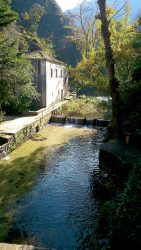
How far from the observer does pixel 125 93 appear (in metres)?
19.5

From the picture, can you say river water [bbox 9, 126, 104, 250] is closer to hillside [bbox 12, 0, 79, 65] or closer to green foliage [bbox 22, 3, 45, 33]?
hillside [bbox 12, 0, 79, 65]

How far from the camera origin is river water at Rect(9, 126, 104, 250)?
10766mm

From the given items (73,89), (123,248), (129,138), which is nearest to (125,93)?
(129,138)

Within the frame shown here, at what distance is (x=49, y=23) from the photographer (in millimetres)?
75312

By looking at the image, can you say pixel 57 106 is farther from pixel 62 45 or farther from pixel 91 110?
pixel 62 45

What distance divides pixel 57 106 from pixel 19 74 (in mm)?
14810

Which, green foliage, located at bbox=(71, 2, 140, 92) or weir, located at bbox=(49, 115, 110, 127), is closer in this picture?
green foliage, located at bbox=(71, 2, 140, 92)

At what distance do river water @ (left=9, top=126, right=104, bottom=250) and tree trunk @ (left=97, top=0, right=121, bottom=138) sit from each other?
278cm

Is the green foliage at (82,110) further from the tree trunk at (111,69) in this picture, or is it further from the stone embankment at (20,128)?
the tree trunk at (111,69)

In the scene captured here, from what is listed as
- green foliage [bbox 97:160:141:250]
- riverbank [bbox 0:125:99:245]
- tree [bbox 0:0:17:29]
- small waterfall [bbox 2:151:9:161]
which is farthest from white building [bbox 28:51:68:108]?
green foliage [bbox 97:160:141:250]

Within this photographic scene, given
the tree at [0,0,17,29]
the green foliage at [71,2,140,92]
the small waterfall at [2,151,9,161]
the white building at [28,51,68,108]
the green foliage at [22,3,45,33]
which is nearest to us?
the tree at [0,0,17,29]

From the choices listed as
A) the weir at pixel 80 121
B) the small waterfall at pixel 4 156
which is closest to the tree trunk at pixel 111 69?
the small waterfall at pixel 4 156

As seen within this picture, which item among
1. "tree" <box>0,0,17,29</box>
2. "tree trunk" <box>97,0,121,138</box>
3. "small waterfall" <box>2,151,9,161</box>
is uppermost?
"tree" <box>0,0,17,29</box>

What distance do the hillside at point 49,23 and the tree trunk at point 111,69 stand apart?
50306 millimetres
